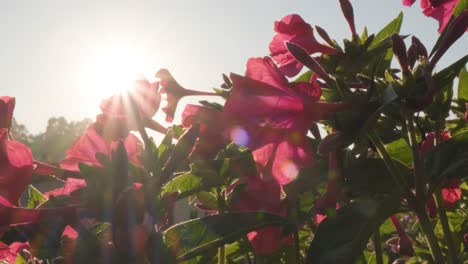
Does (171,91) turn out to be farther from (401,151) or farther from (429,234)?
(429,234)

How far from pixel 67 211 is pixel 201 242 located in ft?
0.91

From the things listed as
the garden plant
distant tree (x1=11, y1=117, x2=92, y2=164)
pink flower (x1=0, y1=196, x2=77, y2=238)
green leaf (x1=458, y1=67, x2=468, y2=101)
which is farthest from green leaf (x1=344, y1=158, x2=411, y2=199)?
distant tree (x1=11, y1=117, x2=92, y2=164)

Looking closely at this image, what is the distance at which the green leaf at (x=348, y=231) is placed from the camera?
3.68 ft

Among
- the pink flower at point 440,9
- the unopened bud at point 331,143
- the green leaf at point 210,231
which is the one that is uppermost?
the pink flower at point 440,9

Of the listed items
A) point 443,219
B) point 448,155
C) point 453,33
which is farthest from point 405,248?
point 453,33

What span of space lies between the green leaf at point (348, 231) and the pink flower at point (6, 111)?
2.71 ft

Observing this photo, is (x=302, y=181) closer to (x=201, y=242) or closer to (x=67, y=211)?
(x=201, y=242)

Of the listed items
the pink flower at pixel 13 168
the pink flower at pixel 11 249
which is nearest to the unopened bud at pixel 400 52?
the pink flower at pixel 13 168

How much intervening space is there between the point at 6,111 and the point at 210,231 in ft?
2.16

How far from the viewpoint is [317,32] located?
1633mm

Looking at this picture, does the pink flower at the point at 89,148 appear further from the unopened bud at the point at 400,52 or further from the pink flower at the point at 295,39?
the unopened bud at the point at 400,52

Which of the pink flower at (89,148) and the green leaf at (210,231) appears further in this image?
the pink flower at (89,148)

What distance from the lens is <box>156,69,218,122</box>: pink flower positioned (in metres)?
1.72

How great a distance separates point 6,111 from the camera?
1398 mm
